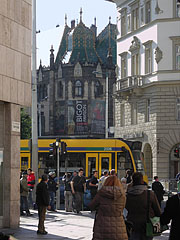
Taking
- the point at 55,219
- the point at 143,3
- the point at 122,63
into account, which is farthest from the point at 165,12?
the point at 55,219

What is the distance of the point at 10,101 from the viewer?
61.6 ft

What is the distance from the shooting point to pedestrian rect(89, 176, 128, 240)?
10.4 meters

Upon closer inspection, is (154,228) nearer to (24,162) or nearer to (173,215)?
(173,215)

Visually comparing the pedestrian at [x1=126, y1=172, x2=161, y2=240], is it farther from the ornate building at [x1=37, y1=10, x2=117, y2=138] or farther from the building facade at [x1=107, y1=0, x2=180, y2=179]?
the ornate building at [x1=37, y1=10, x2=117, y2=138]

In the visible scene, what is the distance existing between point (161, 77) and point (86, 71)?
49.0 m

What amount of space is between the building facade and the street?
22.4m

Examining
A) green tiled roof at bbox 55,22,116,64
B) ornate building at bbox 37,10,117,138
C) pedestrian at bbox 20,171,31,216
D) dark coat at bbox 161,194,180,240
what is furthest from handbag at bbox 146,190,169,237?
green tiled roof at bbox 55,22,116,64

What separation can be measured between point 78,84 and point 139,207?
8568 centimetres

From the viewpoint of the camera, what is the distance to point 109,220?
34.3ft

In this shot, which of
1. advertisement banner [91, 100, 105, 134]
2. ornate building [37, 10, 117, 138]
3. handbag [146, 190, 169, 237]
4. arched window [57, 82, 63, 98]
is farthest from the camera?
arched window [57, 82, 63, 98]

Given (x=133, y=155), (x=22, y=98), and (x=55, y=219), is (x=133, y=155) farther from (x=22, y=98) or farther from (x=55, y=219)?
(x=22, y=98)

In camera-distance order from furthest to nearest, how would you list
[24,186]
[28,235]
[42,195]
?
[24,186] < [42,195] < [28,235]

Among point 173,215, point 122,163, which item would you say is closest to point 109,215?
point 173,215

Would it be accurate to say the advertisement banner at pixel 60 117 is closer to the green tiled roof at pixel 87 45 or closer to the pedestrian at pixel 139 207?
the green tiled roof at pixel 87 45
